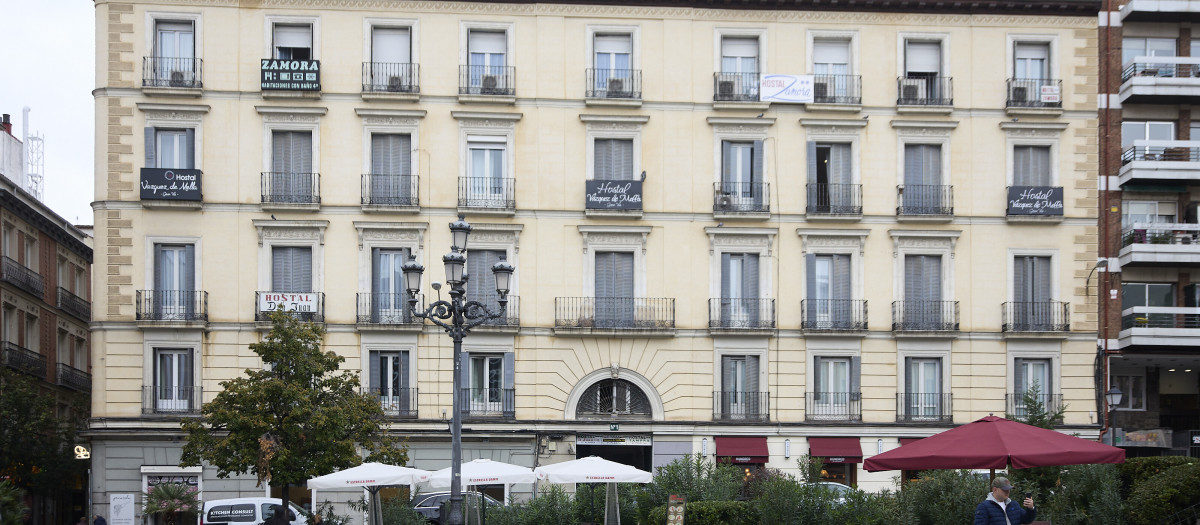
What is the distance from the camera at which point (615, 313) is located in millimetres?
34438

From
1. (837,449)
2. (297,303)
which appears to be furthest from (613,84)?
(837,449)

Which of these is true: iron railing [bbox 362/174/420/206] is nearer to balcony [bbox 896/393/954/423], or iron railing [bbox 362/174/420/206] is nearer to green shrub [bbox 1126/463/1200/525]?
balcony [bbox 896/393/954/423]

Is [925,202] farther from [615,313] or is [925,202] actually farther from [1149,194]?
[615,313]

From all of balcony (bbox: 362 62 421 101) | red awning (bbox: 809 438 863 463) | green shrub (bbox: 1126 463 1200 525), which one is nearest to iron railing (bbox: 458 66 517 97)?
balcony (bbox: 362 62 421 101)

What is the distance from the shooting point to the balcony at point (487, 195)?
34094 millimetres

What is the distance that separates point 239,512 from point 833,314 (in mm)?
16623

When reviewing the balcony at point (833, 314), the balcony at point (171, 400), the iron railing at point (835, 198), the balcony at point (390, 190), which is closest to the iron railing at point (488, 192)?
the balcony at point (390, 190)

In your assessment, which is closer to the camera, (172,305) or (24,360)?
(172,305)

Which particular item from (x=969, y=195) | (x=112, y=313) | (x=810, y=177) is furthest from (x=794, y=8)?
(x=112, y=313)

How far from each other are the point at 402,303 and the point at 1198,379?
24.0 m

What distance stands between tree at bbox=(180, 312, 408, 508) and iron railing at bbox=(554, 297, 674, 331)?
7.42 metres

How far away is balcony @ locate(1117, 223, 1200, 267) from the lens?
116ft

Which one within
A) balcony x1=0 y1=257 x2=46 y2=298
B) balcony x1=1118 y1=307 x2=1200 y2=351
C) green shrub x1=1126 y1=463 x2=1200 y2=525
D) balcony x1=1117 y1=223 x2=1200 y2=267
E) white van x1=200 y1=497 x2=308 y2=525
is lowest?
white van x1=200 y1=497 x2=308 y2=525

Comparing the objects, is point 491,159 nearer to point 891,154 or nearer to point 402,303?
point 402,303
